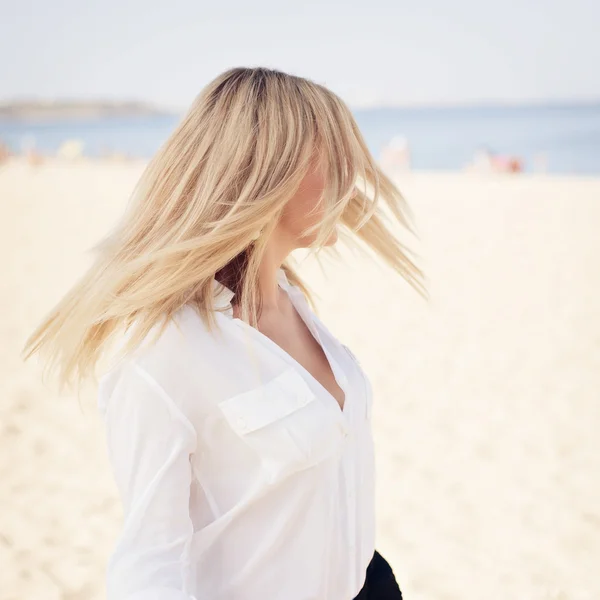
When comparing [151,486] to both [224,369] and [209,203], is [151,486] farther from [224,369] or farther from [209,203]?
[209,203]

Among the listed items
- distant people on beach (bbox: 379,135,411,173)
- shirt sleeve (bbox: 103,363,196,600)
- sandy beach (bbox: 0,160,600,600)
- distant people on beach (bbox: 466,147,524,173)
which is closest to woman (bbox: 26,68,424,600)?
shirt sleeve (bbox: 103,363,196,600)

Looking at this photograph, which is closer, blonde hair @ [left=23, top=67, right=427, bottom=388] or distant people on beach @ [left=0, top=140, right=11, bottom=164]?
blonde hair @ [left=23, top=67, right=427, bottom=388]

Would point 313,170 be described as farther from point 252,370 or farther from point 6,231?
point 6,231

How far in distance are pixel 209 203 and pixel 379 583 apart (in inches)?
39.4

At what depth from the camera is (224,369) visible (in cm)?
124

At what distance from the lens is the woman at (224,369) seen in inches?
44.9

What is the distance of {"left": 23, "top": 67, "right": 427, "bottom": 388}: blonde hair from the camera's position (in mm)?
1260

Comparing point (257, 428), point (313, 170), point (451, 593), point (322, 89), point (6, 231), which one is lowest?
point (6, 231)

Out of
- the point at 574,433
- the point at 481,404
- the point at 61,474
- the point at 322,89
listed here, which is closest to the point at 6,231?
the point at 61,474

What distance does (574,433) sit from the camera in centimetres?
449

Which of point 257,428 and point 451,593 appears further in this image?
point 451,593

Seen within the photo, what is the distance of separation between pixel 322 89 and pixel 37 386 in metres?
4.59

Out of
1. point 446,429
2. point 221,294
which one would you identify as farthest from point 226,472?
point 446,429

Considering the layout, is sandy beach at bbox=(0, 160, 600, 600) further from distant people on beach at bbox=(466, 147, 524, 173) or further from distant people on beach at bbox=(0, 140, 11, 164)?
distant people on beach at bbox=(0, 140, 11, 164)
